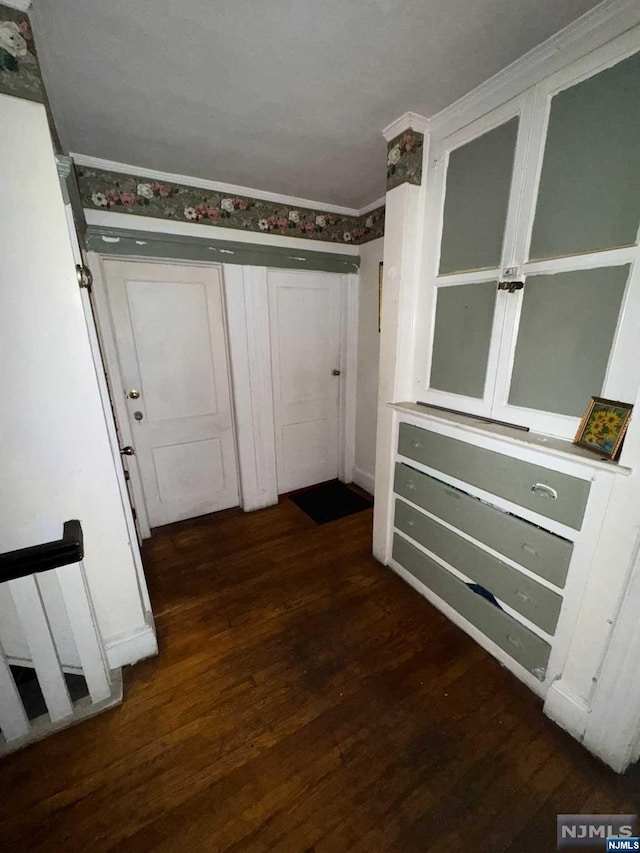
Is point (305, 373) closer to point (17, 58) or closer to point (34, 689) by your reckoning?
point (17, 58)

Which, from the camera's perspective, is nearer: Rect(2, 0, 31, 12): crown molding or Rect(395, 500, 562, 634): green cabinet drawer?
Rect(2, 0, 31, 12): crown molding

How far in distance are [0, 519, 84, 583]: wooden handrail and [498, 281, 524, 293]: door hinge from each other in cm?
186

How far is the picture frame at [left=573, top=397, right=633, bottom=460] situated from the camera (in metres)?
1.03

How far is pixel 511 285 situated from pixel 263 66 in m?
1.22

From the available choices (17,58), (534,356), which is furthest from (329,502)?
(17,58)

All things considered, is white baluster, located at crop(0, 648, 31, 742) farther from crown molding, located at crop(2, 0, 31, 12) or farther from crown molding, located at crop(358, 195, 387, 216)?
crown molding, located at crop(358, 195, 387, 216)

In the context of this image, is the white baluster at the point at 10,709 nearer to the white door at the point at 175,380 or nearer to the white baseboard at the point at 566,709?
the white door at the point at 175,380

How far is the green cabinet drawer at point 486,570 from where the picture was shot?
1.26 metres

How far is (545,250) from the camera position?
1.22m

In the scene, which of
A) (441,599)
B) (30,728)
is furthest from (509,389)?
(30,728)

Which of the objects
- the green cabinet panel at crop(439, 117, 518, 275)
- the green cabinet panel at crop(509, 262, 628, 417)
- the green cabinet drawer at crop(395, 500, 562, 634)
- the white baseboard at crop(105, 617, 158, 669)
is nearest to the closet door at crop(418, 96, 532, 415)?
the green cabinet panel at crop(439, 117, 518, 275)

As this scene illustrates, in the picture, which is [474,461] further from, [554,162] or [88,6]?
[88,6]

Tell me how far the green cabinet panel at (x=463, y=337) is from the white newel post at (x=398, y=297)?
0.16 meters

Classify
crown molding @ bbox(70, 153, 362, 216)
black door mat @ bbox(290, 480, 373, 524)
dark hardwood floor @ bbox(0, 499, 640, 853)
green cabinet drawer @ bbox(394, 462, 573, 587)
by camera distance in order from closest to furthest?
dark hardwood floor @ bbox(0, 499, 640, 853), green cabinet drawer @ bbox(394, 462, 573, 587), crown molding @ bbox(70, 153, 362, 216), black door mat @ bbox(290, 480, 373, 524)
